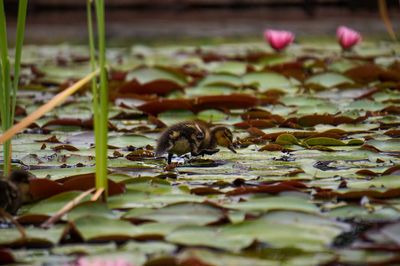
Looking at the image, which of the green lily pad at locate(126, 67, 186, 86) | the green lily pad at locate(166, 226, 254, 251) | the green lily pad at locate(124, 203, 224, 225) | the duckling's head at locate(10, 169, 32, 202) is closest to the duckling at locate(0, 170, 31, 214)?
the duckling's head at locate(10, 169, 32, 202)

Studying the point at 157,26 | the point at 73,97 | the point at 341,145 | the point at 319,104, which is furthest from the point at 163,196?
the point at 157,26

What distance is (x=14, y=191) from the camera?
185 centimetres

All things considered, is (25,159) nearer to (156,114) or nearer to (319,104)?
(156,114)

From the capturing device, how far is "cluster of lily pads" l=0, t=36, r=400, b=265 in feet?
5.31

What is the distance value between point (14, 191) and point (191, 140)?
963 mm

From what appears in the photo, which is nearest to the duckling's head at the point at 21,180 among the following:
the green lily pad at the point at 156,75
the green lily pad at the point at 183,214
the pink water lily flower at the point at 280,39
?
the green lily pad at the point at 183,214

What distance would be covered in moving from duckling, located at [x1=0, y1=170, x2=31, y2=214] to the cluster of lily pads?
43 mm

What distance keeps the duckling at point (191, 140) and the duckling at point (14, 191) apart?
0.71 m

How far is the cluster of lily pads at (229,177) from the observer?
1.62 m

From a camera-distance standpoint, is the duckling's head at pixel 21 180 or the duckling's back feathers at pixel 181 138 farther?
the duckling's back feathers at pixel 181 138

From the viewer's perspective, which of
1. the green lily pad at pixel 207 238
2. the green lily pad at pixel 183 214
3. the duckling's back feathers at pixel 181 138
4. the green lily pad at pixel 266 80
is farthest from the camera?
the green lily pad at pixel 266 80

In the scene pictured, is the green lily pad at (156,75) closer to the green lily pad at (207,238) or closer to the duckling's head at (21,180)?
the duckling's head at (21,180)

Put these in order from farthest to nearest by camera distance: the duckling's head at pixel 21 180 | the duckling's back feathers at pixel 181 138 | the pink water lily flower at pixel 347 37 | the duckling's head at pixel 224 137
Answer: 1. the pink water lily flower at pixel 347 37
2. the duckling's head at pixel 224 137
3. the duckling's back feathers at pixel 181 138
4. the duckling's head at pixel 21 180

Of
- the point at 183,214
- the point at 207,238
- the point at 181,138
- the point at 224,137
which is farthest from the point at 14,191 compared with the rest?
the point at 224,137
